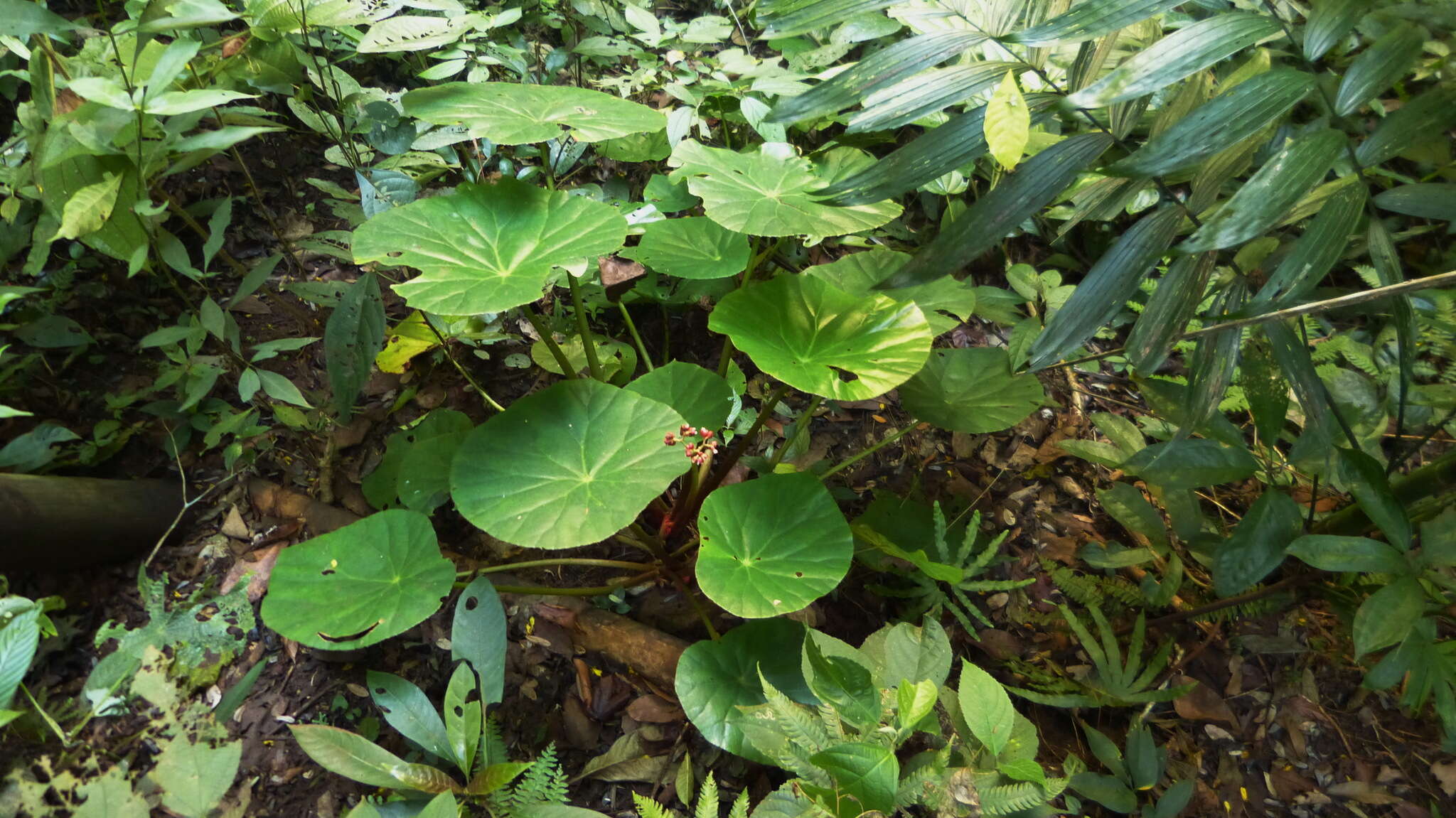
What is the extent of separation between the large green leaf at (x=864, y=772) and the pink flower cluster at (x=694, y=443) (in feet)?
1.62

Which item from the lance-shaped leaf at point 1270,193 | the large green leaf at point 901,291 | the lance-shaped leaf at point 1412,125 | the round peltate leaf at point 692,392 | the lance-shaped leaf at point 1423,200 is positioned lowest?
the round peltate leaf at point 692,392

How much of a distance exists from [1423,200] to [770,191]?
100 centimetres

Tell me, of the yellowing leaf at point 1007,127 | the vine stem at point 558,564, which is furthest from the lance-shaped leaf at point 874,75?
the vine stem at point 558,564

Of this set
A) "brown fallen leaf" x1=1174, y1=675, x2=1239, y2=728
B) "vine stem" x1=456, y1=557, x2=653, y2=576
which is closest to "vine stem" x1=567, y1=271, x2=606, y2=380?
"vine stem" x1=456, y1=557, x2=653, y2=576

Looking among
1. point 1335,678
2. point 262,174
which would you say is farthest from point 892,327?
point 262,174

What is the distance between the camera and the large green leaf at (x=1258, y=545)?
1231mm

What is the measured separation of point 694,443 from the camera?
50.1 inches

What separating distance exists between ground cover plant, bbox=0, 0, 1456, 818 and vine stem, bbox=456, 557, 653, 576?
2 centimetres

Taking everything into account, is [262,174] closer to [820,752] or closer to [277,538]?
[277,538]

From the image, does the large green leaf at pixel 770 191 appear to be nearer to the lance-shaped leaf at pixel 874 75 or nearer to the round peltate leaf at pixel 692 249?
the round peltate leaf at pixel 692 249

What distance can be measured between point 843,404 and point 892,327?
606 millimetres

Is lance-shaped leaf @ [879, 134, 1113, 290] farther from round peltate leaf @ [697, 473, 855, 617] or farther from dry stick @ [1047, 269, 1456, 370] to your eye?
round peltate leaf @ [697, 473, 855, 617]

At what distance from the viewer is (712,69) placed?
1950 mm

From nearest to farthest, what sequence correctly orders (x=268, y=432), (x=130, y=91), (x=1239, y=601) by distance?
1. (x=130, y=91)
2. (x=1239, y=601)
3. (x=268, y=432)
